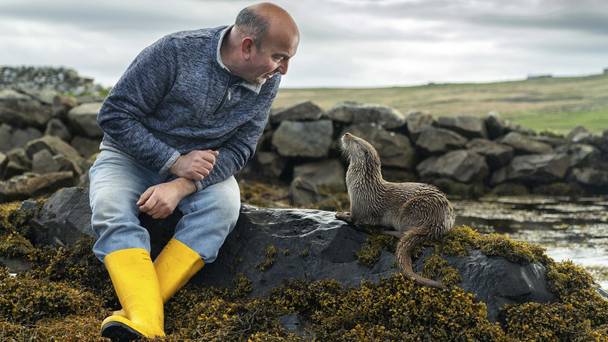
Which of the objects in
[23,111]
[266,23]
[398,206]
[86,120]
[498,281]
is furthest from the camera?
[23,111]

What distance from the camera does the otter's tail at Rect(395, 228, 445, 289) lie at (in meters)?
5.48

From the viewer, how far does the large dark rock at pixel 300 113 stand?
2031cm

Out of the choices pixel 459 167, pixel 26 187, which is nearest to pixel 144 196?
pixel 26 187

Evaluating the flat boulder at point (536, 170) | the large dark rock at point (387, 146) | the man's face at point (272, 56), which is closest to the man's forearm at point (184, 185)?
the man's face at point (272, 56)

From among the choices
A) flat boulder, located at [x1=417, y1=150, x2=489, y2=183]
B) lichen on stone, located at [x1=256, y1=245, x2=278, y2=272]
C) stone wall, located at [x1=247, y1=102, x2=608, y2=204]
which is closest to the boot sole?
lichen on stone, located at [x1=256, y1=245, x2=278, y2=272]

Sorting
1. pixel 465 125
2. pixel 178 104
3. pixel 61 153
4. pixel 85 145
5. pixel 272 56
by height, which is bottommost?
pixel 85 145

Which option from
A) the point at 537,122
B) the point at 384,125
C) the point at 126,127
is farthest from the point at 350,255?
the point at 537,122

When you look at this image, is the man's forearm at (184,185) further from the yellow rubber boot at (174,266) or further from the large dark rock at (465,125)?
the large dark rock at (465,125)

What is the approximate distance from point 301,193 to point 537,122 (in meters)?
28.6

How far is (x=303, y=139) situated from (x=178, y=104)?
43.9 ft

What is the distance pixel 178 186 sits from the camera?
6.10 metres

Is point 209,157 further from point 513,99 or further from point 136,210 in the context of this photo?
point 513,99

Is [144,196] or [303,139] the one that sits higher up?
[144,196]

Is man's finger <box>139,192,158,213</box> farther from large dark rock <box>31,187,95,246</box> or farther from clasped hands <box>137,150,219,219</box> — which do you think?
large dark rock <box>31,187,95,246</box>
